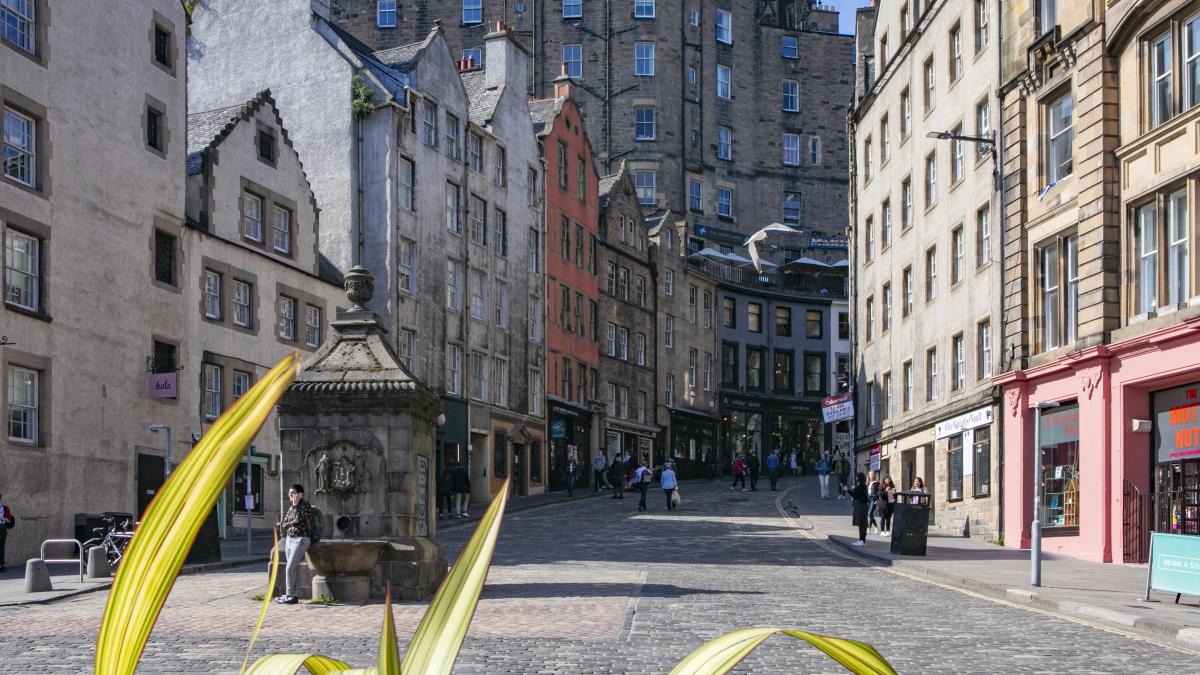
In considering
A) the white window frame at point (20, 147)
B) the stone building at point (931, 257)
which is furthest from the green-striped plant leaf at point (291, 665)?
the stone building at point (931, 257)

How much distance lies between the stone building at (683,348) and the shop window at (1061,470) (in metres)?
41.3

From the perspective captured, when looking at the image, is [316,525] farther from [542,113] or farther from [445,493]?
[542,113]

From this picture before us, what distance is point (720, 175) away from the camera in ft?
276

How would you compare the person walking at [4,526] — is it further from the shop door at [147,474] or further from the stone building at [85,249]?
the shop door at [147,474]

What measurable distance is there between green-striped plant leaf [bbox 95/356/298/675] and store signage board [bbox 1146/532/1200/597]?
17.6m

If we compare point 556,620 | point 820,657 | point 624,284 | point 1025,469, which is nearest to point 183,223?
point 1025,469

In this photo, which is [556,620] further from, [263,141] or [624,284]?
[624,284]

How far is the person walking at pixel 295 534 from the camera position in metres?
18.8

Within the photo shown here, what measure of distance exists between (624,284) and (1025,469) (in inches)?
1520

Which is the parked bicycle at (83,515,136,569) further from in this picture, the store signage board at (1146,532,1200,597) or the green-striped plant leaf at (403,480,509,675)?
the green-striped plant leaf at (403,480,509,675)

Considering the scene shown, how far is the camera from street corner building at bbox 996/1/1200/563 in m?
25.5

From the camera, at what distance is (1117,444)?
27.4 metres

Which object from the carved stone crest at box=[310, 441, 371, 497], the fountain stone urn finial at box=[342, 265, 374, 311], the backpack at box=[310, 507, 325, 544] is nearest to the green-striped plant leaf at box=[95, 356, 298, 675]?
the backpack at box=[310, 507, 325, 544]

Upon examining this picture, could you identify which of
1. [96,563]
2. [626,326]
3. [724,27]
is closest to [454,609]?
[96,563]
